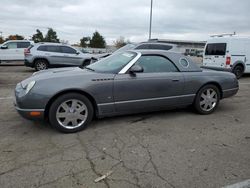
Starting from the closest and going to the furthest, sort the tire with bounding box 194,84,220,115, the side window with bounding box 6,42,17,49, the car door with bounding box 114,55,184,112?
1. the car door with bounding box 114,55,184,112
2. the tire with bounding box 194,84,220,115
3. the side window with bounding box 6,42,17,49

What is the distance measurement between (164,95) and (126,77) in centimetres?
90

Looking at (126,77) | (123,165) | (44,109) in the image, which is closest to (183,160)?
(123,165)

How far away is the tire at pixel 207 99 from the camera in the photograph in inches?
→ 202

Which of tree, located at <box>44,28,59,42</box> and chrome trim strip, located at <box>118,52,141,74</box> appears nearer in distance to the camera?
chrome trim strip, located at <box>118,52,141,74</box>

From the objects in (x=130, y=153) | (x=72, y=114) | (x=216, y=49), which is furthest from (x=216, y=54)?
(x=130, y=153)

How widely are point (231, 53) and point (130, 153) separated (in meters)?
9.53

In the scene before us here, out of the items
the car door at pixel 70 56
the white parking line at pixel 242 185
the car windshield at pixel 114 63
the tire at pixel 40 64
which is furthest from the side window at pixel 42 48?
the white parking line at pixel 242 185

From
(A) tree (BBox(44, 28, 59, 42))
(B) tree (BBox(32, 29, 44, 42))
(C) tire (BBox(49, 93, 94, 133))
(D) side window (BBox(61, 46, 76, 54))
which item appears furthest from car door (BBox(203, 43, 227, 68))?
(A) tree (BBox(44, 28, 59, 42))

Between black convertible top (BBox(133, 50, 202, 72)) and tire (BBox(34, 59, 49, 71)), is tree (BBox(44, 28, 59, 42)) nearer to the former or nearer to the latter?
tire (BBox(34, 59, 49, 71))

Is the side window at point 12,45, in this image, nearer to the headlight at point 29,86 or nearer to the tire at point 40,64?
the tire at point 40,64

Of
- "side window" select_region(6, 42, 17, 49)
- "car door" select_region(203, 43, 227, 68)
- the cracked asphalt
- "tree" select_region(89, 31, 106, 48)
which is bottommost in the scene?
the cracked asphalt

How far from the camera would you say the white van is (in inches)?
438

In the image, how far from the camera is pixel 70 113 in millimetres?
4008

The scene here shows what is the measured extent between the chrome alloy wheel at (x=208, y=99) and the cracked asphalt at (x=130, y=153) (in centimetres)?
33
